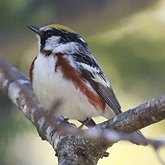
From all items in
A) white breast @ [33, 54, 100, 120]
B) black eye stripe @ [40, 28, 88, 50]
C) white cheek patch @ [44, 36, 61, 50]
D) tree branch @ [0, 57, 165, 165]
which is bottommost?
tree branch @ [0, 57, 165, 165]

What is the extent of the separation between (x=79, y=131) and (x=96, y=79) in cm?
178

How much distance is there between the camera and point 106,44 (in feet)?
13.8

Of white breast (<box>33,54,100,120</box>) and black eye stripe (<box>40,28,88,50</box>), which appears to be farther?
black eye stripe (<box>40,28,88,50</box>)

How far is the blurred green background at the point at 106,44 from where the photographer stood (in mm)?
3757

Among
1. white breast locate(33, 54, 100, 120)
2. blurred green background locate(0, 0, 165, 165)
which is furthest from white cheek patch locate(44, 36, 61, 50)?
blurred green background locate(0, 0, 165, 165)

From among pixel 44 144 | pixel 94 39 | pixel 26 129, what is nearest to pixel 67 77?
pixel 26 129

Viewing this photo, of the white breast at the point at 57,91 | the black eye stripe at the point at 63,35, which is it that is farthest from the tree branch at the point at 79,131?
the black eye stripe at the point at 63,35

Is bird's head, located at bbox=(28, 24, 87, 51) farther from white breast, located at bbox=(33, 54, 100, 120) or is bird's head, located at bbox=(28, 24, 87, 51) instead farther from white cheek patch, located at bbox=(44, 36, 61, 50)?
white breast, located at bbox=(33, 54, 100, 120)

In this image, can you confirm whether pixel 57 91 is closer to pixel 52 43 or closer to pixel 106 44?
pixel 52 43

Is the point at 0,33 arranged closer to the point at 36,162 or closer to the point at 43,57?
the point at 43,57

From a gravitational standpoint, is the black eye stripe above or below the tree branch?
above

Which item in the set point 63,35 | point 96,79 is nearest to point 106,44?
point 63,35

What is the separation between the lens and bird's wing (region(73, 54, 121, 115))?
3.29 metres

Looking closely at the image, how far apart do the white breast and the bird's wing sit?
0.33 feet
